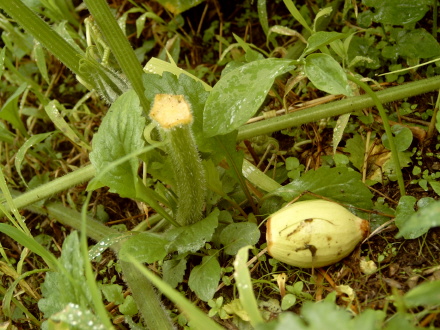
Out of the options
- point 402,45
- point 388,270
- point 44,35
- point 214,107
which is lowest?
point 388,270

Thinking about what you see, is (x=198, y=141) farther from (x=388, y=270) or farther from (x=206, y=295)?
(x=388, y=270)

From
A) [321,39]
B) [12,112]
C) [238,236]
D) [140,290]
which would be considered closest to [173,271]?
[140,290]

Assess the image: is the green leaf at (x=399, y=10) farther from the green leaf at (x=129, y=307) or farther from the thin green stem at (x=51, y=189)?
the green leaf at (x=129, y=307)

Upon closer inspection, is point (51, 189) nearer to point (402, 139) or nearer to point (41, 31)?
Result: point (41, 31)

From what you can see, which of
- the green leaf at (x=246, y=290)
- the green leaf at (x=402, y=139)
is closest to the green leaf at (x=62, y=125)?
the green leaf at (x=246, y=290)

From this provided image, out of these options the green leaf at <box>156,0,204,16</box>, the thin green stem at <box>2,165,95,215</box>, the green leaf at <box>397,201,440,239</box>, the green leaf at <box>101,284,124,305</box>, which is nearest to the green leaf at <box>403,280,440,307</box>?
the green leaf at <box>397,201,440,239</box>

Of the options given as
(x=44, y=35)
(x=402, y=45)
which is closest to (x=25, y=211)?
(x=44, y=35)
